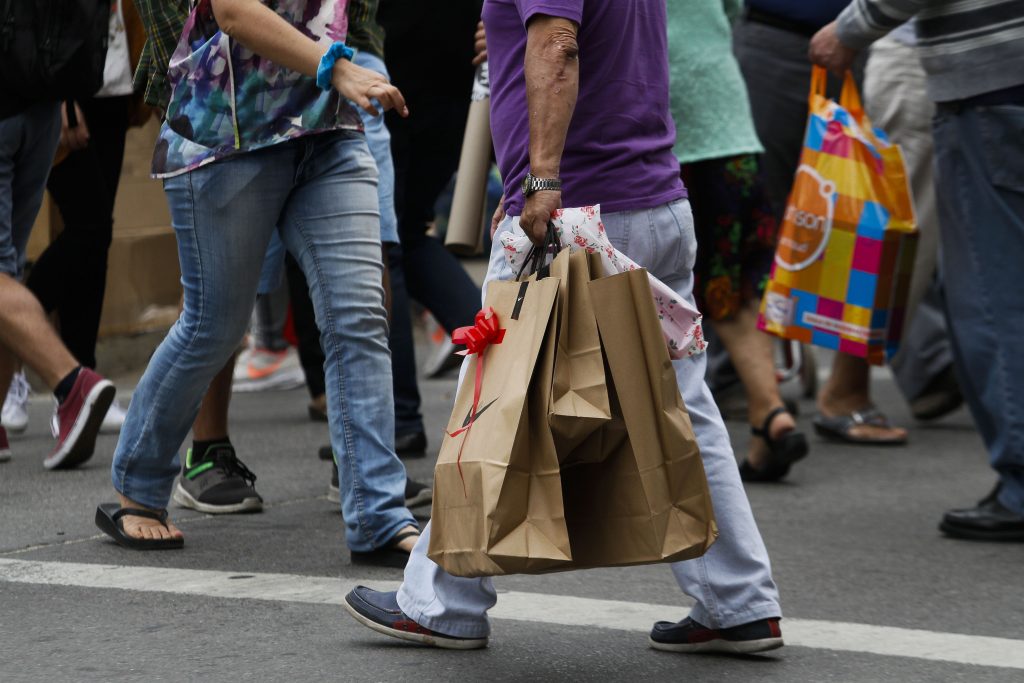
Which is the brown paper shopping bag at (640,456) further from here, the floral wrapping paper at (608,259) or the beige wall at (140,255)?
the beige wall at (140,255)

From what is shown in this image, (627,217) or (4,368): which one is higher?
(627,217)

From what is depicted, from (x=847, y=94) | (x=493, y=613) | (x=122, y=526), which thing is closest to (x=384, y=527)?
(x=493, y=613)

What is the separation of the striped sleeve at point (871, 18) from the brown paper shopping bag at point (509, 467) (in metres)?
1.94

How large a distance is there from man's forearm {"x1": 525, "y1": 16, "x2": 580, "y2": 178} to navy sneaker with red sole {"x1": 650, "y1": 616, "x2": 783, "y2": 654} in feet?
3.31

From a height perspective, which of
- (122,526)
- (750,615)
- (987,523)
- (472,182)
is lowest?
(122,526)

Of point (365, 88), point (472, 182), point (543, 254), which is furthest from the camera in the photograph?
point (472, 182)

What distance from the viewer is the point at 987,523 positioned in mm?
4801

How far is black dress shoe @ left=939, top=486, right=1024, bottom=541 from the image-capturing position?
188 inches

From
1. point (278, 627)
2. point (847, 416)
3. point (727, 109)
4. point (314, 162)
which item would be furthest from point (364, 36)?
point (847, 416)

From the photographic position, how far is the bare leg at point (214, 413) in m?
5.10

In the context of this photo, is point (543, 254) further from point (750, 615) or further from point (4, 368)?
point (4, 368)

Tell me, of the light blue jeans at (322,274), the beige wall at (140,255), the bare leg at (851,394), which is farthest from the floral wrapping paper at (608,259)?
the beige wall at (140,255)

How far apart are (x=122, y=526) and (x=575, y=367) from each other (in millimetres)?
1870

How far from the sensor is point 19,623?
372 cm
